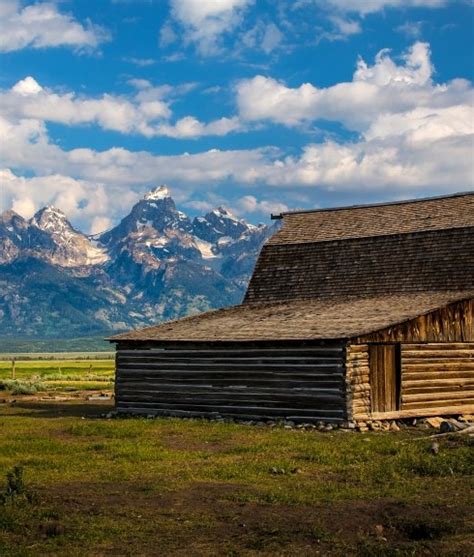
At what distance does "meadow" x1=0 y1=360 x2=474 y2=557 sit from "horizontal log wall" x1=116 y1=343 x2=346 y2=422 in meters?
2.59

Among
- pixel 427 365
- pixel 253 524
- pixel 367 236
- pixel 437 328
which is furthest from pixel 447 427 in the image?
pixel 367 236

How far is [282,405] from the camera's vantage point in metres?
29.1

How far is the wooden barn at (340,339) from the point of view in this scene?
2830 centimetres

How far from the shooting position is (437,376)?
30484mm

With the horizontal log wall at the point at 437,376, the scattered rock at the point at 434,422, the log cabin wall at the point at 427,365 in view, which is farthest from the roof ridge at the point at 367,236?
the scattered rock at the point at 434,422

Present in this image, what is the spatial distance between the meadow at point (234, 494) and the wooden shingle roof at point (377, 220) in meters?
14.7

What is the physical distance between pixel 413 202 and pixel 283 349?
15.5m

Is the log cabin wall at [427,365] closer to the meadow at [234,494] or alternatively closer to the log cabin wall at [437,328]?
the log cabin wall at [437,328]

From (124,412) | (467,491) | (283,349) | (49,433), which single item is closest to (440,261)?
(283,349)

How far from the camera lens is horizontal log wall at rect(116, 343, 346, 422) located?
28.1 metres

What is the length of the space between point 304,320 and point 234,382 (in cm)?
352

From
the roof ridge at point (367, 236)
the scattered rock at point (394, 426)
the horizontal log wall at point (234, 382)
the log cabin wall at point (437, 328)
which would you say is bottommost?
the scattered rock at point (394, 426)

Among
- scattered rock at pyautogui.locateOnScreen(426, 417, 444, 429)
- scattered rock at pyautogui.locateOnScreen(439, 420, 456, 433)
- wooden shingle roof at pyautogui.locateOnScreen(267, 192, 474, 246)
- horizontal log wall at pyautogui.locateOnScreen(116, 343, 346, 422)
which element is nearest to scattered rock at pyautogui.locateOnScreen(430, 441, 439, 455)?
scattered rock at pyautogui.locateOnScreen(439, 420, 456, 433)

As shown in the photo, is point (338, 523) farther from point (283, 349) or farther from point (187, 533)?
point (283, 349)
